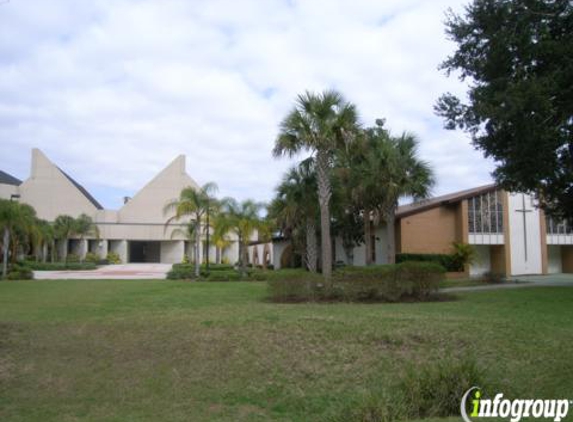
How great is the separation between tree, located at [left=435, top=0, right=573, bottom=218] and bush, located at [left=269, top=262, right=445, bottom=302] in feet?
16.0

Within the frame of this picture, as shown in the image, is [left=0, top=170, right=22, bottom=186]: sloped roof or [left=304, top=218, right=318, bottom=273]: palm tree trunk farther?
[left=0, top=170, right=22, bottom=186]: sloped roof

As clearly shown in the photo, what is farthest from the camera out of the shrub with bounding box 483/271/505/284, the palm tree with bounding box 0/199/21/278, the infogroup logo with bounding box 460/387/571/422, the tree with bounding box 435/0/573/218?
the palm tree with bounding box 0/199/21/278

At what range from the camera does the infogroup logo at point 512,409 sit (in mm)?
5727

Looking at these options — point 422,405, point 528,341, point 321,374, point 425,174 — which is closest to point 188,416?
point 321,374

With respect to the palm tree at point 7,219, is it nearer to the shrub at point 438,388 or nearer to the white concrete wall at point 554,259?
the shrub at point 438,388

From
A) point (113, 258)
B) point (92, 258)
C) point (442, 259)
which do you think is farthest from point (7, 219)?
point (113, 258)

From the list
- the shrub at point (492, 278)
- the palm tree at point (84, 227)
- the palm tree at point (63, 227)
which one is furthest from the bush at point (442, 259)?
the palm tree at point (84, 227)

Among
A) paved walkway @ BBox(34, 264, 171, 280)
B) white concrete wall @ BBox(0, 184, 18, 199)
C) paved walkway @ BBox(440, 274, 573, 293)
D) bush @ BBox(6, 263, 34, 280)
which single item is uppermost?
white concrete wall @ BBox(0, 184, 18, 199)

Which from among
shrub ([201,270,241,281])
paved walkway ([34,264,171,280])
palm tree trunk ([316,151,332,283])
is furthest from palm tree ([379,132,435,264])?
paved walkway ([34,264,171,280])

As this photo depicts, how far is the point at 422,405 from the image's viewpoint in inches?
265

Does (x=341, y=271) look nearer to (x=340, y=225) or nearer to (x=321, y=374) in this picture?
(x=321, y=374)

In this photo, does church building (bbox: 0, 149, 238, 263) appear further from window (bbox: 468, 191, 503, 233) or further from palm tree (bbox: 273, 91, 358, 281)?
palm tree (bbox: 273, 91, 358, 281)

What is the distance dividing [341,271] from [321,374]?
904 centimetres

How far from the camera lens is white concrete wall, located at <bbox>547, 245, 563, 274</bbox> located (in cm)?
4292
